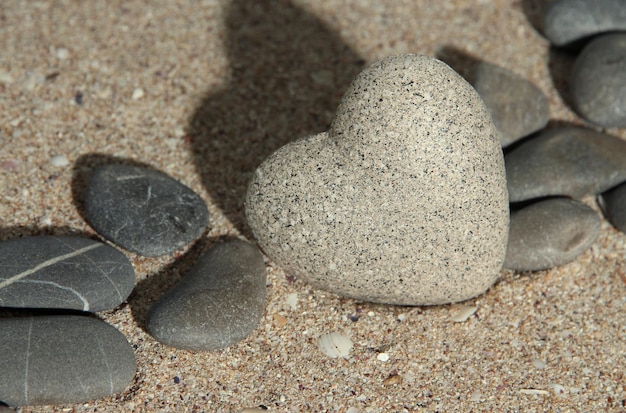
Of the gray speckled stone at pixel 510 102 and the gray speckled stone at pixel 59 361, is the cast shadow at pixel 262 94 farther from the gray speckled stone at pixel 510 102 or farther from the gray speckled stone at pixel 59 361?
the gray speckled stone at pixel 59 361

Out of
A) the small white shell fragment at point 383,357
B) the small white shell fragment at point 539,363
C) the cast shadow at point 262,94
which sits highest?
the cast shadow at point 262,94

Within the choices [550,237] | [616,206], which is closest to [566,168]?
[616,206]

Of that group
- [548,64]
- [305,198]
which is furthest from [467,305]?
[548,64]

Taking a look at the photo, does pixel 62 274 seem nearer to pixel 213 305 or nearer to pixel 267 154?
pixel 213 305

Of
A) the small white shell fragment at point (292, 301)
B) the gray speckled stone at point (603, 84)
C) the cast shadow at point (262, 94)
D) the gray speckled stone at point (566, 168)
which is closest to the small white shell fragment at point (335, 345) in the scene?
the small white shell fragment at point (292, 301)

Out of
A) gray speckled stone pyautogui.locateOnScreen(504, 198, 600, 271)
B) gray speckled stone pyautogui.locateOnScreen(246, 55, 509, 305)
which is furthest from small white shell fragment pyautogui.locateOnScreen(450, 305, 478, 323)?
gray speckled stone pyautogui.locateOnScreen(504, 198, 600, 271)

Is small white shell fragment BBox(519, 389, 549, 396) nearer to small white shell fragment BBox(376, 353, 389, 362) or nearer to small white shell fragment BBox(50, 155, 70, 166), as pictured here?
small white shell fragment BBox(376, 353, 389, 362)
